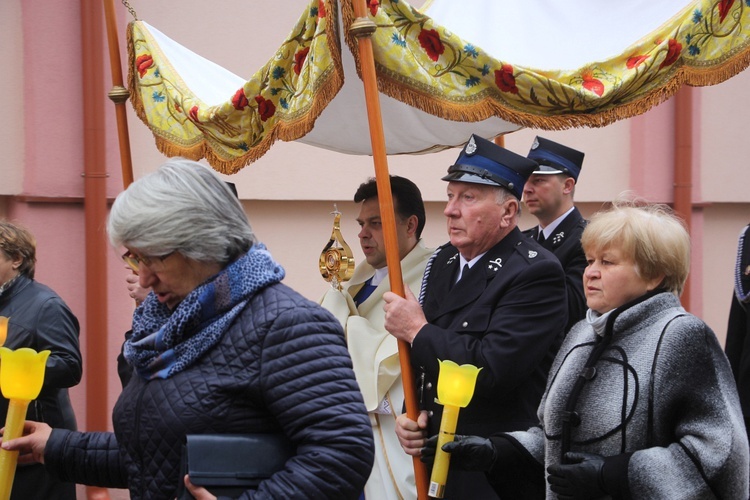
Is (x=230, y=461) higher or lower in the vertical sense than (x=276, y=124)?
lower

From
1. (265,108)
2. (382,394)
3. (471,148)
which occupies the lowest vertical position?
(382,394)

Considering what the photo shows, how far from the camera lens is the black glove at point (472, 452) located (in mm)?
2896

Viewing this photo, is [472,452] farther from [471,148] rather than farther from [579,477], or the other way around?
[471,148]

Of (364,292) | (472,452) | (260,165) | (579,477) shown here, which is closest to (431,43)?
(472,452)

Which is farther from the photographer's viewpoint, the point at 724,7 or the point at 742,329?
the point at 742,329

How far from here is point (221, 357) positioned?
2.10m

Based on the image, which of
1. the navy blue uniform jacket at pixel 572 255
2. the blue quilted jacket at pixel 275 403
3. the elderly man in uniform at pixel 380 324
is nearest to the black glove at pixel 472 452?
the blue quilted jacket at pixel 275 403

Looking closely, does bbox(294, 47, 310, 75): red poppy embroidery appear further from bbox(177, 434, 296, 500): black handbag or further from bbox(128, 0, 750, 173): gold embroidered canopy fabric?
bbox(177, 434, 296, 500): black handbag

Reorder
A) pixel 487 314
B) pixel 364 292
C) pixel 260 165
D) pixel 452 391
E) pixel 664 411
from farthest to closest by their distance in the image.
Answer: pixel 260 165
pixel 364 292
pixel 487 314
pixel 452 391
pixel 664 411

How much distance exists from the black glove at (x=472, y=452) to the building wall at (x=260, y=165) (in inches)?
119

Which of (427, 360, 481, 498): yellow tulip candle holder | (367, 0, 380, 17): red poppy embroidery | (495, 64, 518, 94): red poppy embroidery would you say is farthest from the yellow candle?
(367, 0, 380, 17): red poppy embroidery

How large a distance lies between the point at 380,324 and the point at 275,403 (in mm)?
2243

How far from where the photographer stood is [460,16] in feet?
12.9

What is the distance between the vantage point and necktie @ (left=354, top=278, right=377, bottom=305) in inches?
176
